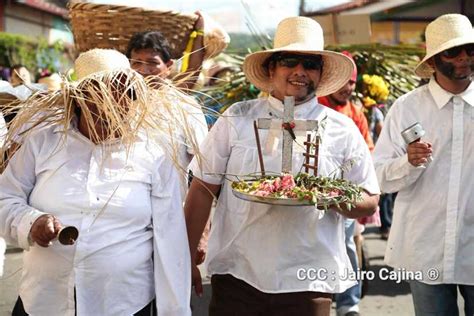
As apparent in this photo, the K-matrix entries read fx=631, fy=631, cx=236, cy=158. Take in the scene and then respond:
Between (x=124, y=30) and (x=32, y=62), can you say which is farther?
(x=32, y=62)

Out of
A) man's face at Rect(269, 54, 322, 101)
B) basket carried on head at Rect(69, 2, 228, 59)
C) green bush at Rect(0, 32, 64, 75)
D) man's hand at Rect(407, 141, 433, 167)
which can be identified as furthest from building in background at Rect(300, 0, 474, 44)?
man's face at Rect(269, 54, 322, 101)

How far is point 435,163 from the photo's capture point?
298 centimetres

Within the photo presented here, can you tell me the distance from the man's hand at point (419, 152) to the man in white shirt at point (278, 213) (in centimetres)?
23

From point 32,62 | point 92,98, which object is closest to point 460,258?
point 92,98

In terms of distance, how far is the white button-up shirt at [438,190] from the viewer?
294 centimetres

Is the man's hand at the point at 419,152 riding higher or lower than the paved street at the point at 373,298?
higher

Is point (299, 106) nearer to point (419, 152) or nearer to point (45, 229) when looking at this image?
point (419, 152)

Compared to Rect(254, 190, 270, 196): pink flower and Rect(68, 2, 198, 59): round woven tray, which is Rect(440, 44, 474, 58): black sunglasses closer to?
Rect(254, 190, 270, 196): pink flower

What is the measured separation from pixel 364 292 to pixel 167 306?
3180 mm

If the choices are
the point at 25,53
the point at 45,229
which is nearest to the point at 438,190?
the point at 45,229

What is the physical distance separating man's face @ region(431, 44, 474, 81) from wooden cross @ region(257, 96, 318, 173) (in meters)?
0.96

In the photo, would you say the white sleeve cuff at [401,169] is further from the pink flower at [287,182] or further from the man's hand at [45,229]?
the man's hand at [45,229]

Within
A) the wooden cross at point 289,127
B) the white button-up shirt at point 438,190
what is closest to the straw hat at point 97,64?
the wooden cross at point 289,127

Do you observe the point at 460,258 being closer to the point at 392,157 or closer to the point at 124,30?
the point at 392,157
